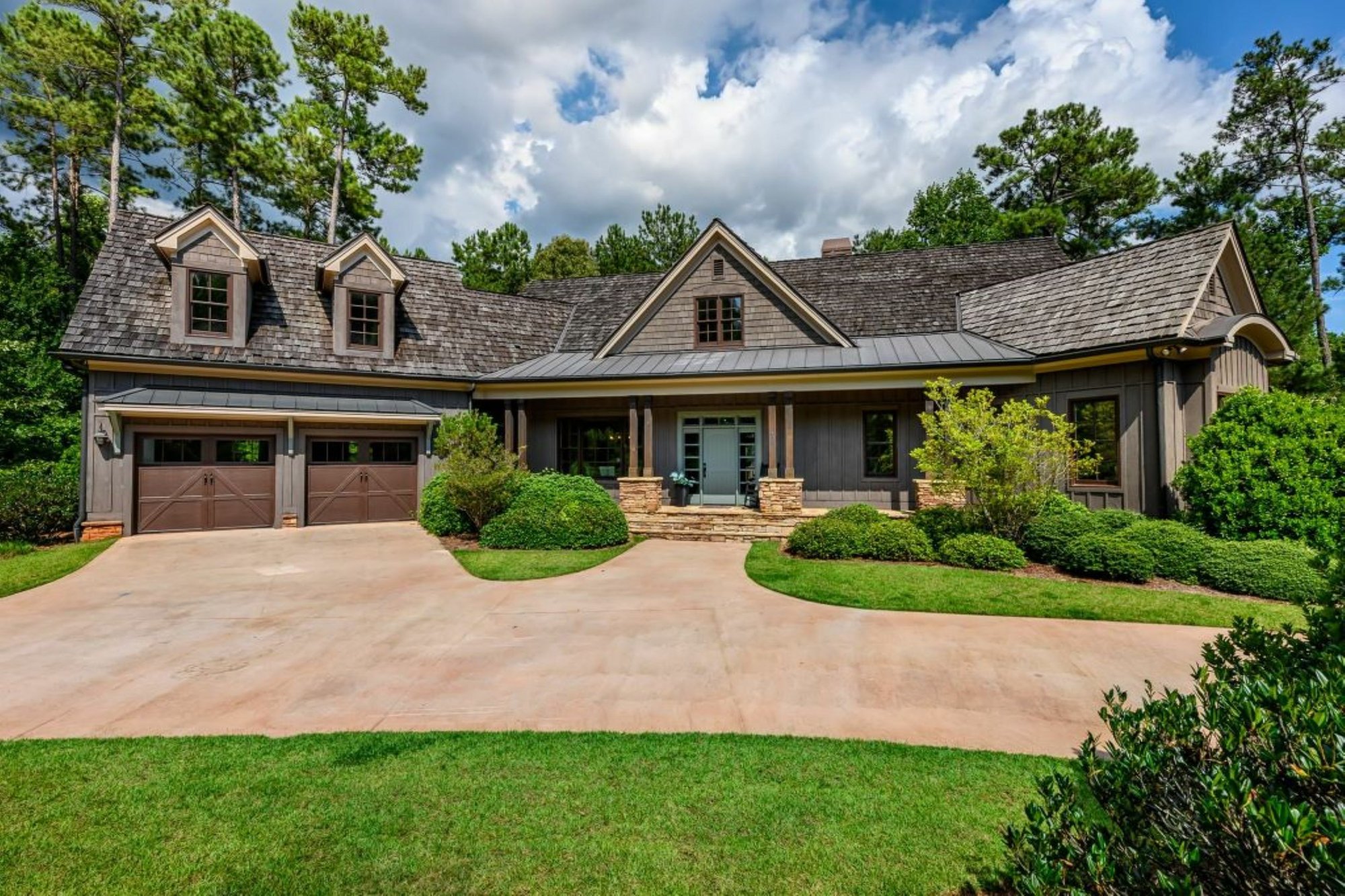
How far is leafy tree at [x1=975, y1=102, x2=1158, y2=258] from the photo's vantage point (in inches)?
993

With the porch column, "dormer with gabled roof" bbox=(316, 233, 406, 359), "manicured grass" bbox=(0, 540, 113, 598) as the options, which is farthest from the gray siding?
"manicured grass" bbox=(0, 540, 113, 598)

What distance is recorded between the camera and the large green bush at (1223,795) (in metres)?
1.48

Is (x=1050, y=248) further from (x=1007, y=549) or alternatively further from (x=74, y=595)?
(x=74, y=595)

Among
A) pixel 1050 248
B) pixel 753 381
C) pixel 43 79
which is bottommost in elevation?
pixel 753 381

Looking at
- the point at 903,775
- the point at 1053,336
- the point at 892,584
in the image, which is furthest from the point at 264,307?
the point at 1053,336

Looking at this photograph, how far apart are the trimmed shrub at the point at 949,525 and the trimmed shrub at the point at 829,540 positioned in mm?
1153

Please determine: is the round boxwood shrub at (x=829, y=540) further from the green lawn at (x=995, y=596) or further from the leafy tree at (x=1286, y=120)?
the leafy tree at (x=1286, y=120)

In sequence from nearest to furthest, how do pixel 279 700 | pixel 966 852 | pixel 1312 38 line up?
pixel 966 852 < pixel 279 700 < pixel 1312 38

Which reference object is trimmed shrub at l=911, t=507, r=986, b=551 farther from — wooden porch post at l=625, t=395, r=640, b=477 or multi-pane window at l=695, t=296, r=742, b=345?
multi-pane window at l=695, t=296, r=742, b=345

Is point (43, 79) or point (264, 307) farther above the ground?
point (43, 79)

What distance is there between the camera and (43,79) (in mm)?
21062

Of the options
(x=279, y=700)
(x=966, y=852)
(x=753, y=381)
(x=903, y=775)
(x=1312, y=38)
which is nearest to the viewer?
(x=966, y=852)

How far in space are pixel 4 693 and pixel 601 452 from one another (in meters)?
12.3

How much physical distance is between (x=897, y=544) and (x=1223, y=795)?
28.2ft
